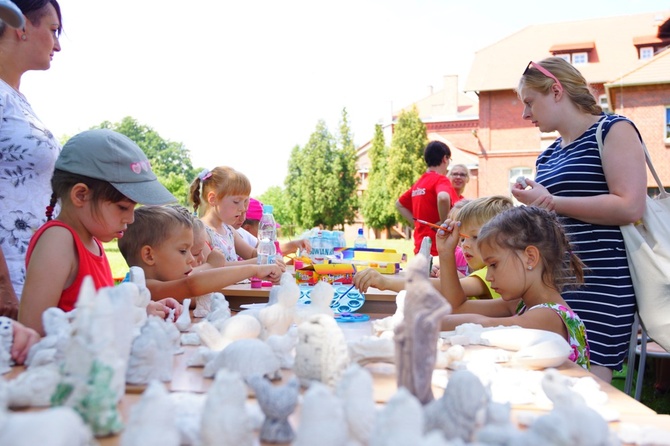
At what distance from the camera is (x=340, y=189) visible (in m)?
31.8

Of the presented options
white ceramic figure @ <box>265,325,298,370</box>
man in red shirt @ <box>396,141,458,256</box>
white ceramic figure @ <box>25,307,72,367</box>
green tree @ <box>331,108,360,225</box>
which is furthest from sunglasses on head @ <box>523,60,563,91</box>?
green tree @ <box>331,108,360,225</box>

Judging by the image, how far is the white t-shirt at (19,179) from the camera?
7.07 ft

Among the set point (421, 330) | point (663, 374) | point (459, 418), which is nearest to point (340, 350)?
point (421, 330)

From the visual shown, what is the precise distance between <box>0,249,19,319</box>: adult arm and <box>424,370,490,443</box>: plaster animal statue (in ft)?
4.86

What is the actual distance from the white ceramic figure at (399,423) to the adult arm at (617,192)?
1.78 metres

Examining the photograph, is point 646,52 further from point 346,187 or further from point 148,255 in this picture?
point 148,255

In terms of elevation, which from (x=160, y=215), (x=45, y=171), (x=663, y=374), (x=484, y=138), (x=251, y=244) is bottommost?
(x=663, y=374)

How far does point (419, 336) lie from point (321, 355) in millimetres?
241

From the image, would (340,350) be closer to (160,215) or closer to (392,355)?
(392,355)

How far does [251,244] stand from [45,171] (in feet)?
8.99

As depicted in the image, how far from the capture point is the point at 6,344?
4.13 ft

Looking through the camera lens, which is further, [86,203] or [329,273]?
[329,273]

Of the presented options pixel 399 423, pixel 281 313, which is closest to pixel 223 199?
pixel 281 313

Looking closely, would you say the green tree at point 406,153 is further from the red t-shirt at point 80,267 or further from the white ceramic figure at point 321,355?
the white ceramic figure at point 321,355
